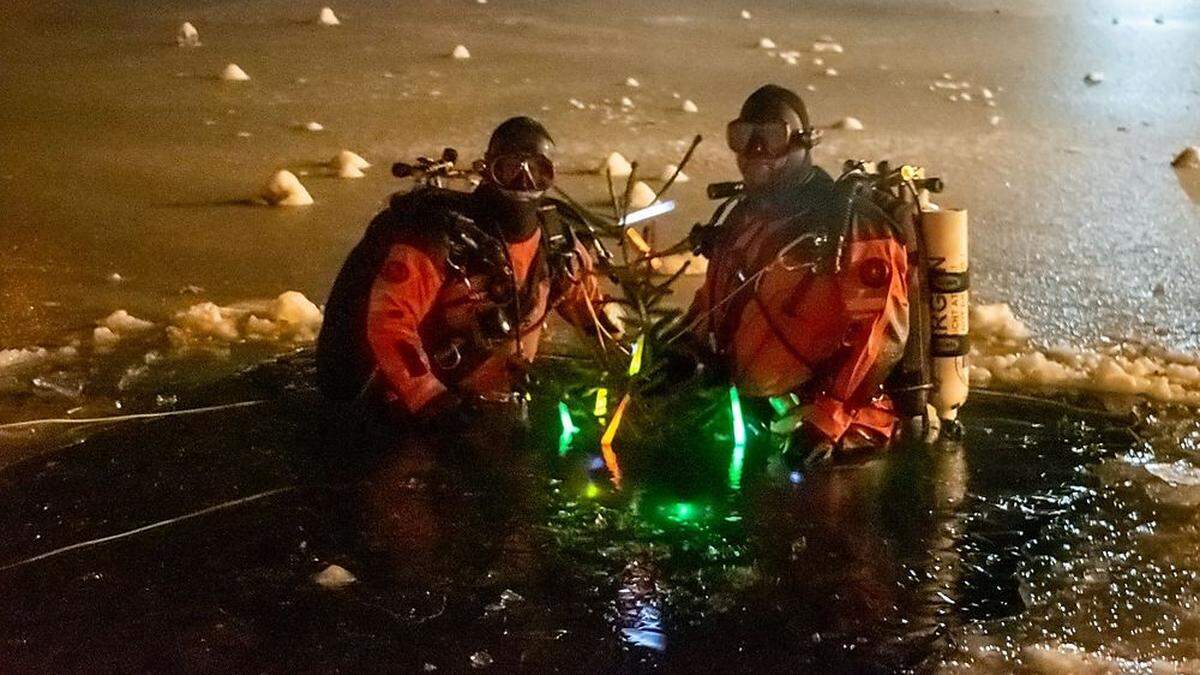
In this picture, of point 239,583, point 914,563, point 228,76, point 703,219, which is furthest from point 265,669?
point 228,76

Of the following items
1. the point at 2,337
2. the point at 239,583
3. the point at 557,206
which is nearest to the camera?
the point at 239,583

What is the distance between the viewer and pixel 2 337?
186 inches

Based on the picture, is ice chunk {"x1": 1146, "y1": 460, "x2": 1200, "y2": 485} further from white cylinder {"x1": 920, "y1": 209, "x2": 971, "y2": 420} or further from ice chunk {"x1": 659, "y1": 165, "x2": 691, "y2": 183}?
ice chunk {"x1": 659, "y1": 165, "x2": 691, "y2": 183}

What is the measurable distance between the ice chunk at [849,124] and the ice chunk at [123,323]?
479 cm

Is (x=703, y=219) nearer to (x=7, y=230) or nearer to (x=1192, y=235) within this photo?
(x=1192, y=235)

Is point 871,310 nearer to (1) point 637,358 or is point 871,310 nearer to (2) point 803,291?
(2) point 803,291

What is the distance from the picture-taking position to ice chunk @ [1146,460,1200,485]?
11.9 ft

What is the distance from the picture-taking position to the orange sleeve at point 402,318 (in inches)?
142

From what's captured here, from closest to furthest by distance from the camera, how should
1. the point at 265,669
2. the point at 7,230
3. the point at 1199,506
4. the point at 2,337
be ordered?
the point at 265,669
the point at 1199,506
the point at 2,337
the point at 7,230

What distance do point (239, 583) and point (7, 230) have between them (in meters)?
3.73

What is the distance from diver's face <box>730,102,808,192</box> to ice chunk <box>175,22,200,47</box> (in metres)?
8.21

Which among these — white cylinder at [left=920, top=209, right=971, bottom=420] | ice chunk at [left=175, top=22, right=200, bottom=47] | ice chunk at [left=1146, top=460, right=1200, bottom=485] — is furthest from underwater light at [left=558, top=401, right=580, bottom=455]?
ice chunk at [left=175, top=22, right=200, bottom=47]

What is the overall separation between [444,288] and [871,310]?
1.12 metres

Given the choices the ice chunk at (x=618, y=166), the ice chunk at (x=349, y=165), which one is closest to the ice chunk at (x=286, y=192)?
the ice chunk at (x=349, y=165)
